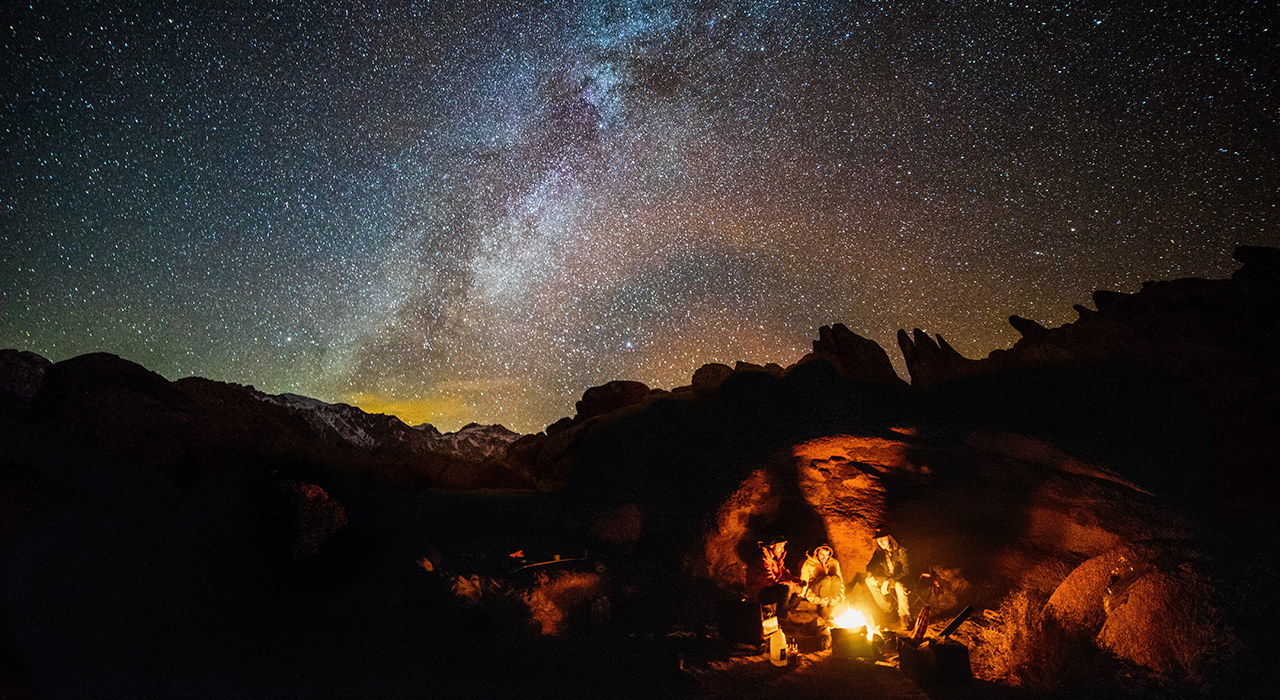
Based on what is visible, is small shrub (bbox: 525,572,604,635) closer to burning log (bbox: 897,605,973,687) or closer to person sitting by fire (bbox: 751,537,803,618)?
person sitting by fire (bbox: 751,537,803,618)

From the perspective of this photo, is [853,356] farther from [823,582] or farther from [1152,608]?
[1152,608]

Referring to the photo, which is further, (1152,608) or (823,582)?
(823,582)

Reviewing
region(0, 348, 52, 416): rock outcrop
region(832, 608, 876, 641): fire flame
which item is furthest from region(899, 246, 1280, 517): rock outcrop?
region(0, 348, 52, 416): rock outcrop

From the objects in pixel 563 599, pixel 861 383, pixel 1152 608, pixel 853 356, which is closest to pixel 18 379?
pixel 563 599

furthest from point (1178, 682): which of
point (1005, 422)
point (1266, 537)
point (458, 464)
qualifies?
point (458, 464)

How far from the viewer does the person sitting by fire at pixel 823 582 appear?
10.5m

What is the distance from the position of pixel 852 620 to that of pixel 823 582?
905 millimetres

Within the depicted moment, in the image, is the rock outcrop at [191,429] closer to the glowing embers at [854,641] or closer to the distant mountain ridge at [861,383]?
the distant mountain ridge at [861,383]

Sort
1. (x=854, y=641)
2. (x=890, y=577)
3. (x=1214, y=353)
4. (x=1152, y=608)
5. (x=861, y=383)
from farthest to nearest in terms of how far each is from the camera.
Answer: (x=890, y=577) → (x=861, y=383) → (x=854, y=641) → (x=1214, y=353) → (x=1152, y=608)

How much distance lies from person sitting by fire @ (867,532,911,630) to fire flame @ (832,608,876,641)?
52 cm

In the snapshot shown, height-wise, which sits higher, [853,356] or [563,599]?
[853,356]

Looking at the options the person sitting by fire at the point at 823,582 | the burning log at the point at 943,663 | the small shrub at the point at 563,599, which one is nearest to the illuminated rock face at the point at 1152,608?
the burning log at the point at 943,663

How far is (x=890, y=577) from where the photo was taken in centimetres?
1022

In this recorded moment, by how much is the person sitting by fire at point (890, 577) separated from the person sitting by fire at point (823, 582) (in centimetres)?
70
